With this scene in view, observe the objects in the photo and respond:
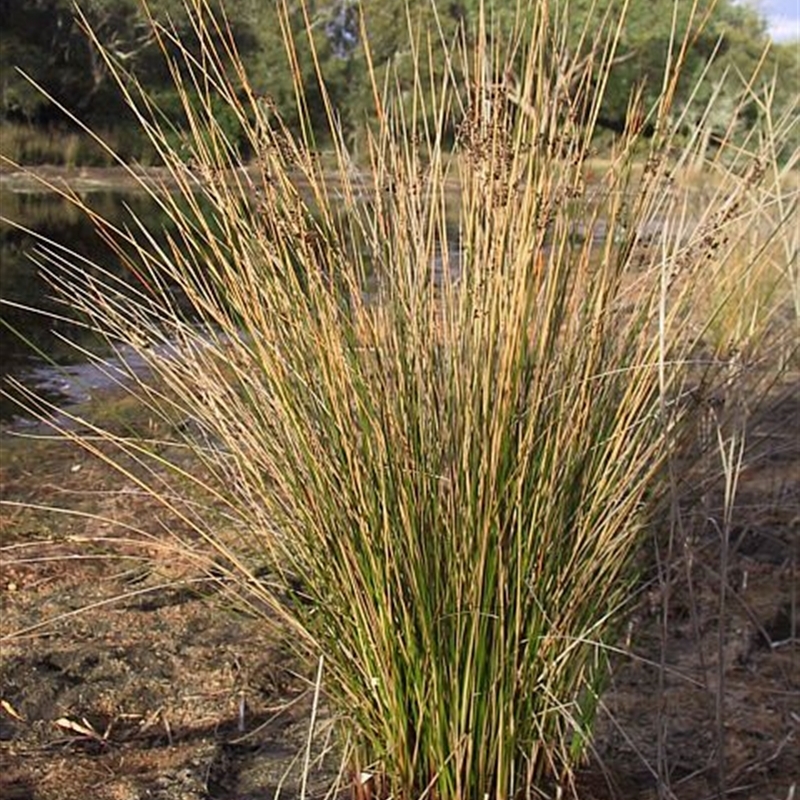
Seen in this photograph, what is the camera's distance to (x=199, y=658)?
2.45 metres

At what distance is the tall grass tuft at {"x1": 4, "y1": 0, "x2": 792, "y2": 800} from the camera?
153cm

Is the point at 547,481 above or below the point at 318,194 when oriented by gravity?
below

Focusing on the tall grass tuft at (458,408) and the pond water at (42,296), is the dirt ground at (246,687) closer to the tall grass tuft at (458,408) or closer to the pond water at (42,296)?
the tall grass tuft at (458,408)

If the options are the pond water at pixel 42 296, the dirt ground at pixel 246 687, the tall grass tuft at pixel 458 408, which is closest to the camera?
the tall grass tuft at pixel 458 408

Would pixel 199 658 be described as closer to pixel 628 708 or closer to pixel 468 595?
pixel 628 708

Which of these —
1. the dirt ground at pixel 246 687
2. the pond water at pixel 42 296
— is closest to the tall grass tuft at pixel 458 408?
the dirt ground at pixel 246 687

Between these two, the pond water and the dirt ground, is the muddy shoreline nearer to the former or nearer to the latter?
the dirt ground

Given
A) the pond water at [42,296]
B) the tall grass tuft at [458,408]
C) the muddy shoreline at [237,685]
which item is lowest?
the pond water at [42,296]

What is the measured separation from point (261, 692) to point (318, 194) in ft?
3.35

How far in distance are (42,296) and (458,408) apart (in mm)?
3050

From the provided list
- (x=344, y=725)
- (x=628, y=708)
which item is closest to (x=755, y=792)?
(x=628, y=708)

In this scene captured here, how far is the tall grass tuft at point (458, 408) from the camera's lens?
1.53m

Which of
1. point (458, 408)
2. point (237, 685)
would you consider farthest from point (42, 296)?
point (458, 408)

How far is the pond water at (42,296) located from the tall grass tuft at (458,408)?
26 centimetres
